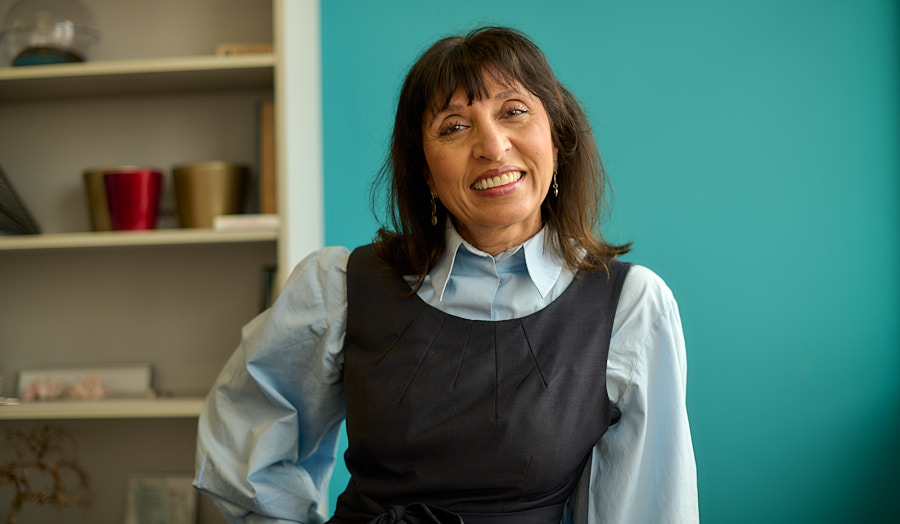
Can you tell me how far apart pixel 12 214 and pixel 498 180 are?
1.64 meters

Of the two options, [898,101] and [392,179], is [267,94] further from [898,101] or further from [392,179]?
[898,101]

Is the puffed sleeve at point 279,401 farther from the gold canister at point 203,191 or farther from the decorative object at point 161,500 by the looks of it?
the decorative object at point 161,500

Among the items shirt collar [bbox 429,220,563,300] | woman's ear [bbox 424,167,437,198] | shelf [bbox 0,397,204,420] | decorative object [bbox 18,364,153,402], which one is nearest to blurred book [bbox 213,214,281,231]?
shelf [bbox 0,397,204,420]

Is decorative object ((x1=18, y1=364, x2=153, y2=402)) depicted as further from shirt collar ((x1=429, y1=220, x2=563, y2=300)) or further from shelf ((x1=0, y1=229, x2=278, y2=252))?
shirt collar ((x1=429, y1=220, x2=563, y2=300))

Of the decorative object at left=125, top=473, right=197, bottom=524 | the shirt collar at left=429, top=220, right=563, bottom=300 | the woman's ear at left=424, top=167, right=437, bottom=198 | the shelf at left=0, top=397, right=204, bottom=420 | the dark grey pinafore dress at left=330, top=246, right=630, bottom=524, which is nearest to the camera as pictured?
the dark grey pinafore dress at left=330, top=246, right=630, bottom=524

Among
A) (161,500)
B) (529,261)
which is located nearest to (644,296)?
(529,261)

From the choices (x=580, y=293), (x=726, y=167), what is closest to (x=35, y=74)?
(x=580, y=293)

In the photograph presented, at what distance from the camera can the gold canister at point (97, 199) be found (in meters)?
2.21

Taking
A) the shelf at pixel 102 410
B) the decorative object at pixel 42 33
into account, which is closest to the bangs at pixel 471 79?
the shelf at pixel 102 410

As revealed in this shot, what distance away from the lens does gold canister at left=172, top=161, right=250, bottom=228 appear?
215 centimetres

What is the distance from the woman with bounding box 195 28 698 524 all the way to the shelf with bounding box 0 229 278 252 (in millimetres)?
657

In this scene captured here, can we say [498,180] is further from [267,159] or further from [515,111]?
[267,159]

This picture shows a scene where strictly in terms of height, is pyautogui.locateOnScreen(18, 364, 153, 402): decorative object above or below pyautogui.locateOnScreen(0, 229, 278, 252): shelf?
below

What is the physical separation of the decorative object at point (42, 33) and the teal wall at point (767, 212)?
1162 millimetres
